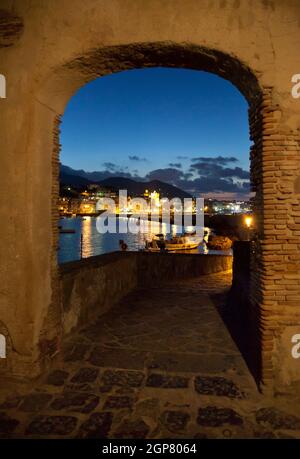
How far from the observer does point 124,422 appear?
3164 millimetres

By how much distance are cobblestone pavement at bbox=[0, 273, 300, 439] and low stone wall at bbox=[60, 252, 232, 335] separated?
0.45m

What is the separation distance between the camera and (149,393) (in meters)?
3.72

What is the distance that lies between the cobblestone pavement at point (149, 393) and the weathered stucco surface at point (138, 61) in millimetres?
436

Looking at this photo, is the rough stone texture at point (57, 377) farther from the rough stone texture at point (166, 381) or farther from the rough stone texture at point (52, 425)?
the rough stone texture at point (166, 381)

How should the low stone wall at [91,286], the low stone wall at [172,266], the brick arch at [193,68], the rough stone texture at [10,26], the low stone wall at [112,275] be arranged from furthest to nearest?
1. the low stone wall at [172,266]
2. the low stone wall at [112,275]
3. the low stone wall at [91,286]
4. the rough stone texture at [10,26]
5. the brick arch at [193,68]

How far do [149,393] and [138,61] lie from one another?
13.9ft

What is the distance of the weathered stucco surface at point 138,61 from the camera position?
362cm

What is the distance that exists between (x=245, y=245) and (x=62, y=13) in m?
6.27

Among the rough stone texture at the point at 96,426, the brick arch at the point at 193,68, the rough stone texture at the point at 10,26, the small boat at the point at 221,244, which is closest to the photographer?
the rough stone texture at the point at 96,426

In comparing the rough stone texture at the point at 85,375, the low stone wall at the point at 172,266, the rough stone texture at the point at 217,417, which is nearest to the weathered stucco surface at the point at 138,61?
the rough stone texture at the point at 85,375

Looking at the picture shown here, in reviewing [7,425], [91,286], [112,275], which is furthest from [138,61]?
[112,275]

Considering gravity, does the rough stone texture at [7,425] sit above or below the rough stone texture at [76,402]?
below

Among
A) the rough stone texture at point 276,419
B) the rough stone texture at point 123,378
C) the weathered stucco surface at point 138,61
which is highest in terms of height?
the weathered stucco surface at point 138,61
